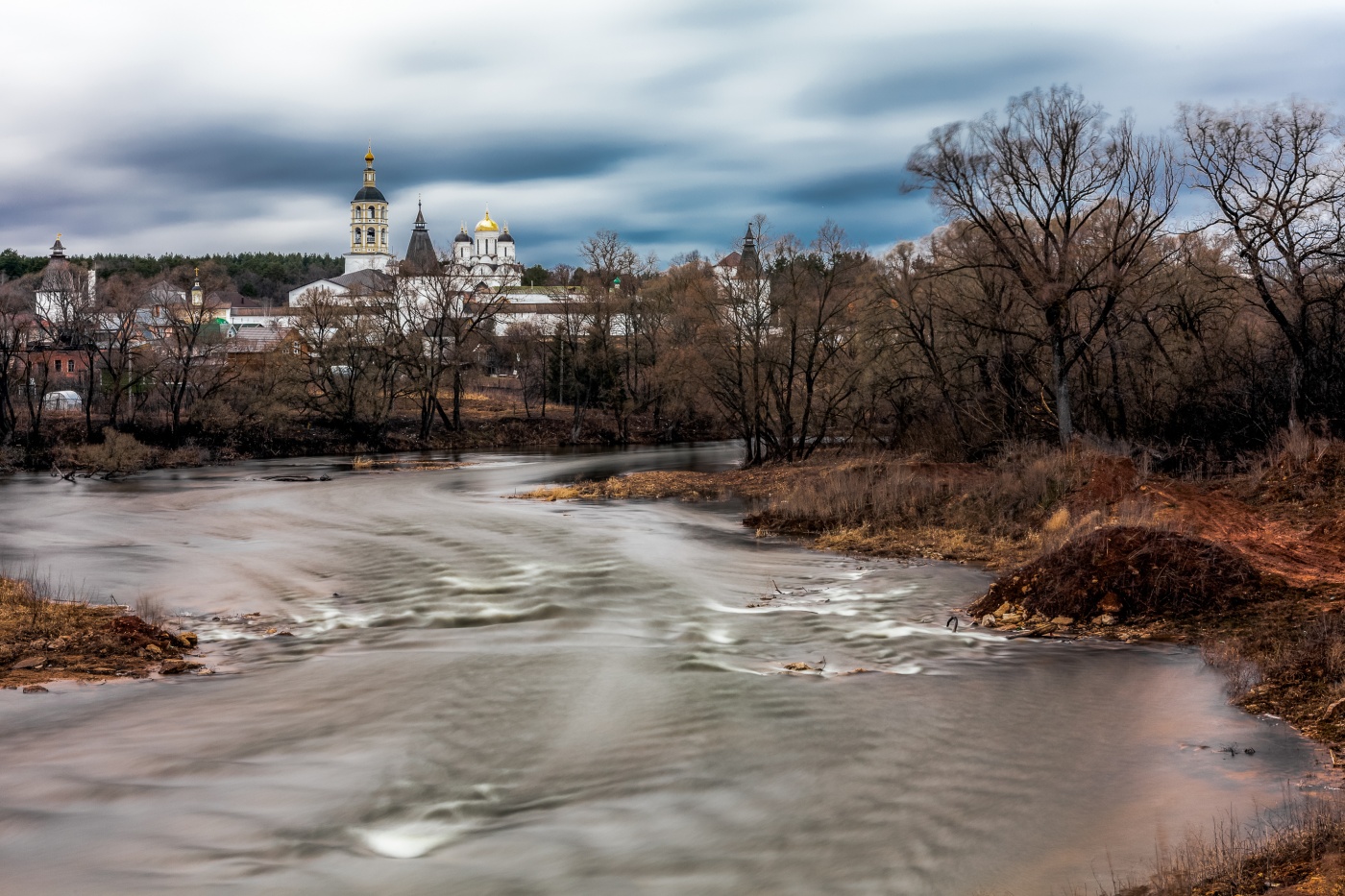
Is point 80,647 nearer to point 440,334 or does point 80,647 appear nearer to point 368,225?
point 440,334

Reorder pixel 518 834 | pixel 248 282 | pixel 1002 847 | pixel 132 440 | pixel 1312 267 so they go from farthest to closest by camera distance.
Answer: pixel 248 282, pixel 132 440, pixel 1312 267, pixel 518 834, pixel 1002 847

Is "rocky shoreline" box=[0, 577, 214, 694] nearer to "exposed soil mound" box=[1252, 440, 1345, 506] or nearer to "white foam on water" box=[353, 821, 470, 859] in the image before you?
"white foam on water" box=[353, 821, 470, 859]

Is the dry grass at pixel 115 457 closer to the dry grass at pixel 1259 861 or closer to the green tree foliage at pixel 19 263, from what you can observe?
the dry grass at pixel 1259 861

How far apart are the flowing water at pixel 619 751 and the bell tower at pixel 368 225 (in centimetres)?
15396

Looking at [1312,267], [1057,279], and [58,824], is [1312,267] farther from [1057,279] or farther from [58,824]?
[58,824]

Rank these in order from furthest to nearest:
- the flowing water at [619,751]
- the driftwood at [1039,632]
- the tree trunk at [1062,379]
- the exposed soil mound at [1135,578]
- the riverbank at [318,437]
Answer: the riverbank at [318,437]
the tree trunk at [1062,379]
the exposed soil mound at [1135,578]
the driftwood at [1039,632]
the flowing water at [619,751]

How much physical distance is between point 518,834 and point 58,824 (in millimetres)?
3501

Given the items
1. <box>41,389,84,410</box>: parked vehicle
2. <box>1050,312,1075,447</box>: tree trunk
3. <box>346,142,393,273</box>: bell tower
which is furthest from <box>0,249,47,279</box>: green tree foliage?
<box>1050,312,1075,447</box>: tree trunk

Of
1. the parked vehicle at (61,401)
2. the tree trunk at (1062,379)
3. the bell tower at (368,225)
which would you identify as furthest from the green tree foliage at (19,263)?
the tree trunk at (1062,379)

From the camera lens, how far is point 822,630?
14445 millimetres

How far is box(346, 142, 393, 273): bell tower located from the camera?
16262 centimetres

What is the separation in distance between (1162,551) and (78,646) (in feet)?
45.2

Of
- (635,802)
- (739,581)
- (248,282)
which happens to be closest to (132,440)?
(739,581)

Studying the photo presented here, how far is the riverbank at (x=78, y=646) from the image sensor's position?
12.0 metres
